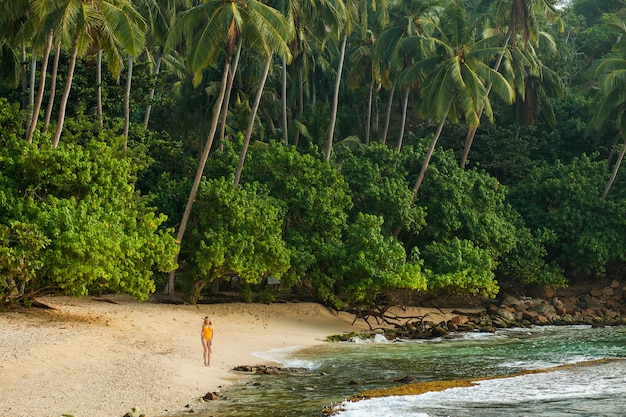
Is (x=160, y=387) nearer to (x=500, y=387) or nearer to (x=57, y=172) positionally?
(x=500, y=387)

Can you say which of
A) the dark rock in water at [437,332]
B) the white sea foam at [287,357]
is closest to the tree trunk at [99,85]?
the white sea foam at [287,357]

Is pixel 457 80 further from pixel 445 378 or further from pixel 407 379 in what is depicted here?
pixel 407 379

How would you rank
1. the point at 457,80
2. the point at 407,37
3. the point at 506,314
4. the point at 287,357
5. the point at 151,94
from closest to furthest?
the point at 287,357
the point at 457,80
the point at 506,314
the point at 407,37
the point at 151,94

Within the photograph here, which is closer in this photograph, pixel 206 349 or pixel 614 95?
pixel 206 349

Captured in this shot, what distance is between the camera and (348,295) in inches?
1211

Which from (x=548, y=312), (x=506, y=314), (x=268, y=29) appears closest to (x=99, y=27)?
(x=268, y=29)

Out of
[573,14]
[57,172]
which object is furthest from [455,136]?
[57,172]

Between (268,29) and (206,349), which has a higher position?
(268,29)

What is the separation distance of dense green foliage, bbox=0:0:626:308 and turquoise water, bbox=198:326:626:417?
5166 mm

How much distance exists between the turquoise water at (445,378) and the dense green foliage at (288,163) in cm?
517

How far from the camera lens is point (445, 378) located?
61.5ft

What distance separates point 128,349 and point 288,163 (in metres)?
13.6

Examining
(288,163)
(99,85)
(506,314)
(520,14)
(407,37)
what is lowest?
(506,314)

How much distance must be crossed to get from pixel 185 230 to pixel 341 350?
28.0 feet
